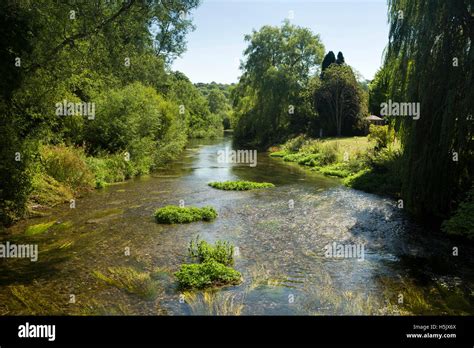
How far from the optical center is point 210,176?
29094mm

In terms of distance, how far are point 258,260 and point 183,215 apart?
5491 millimetres

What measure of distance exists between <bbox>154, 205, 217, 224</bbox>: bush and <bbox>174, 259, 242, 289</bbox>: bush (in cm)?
554

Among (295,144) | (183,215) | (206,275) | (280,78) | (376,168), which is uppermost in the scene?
(280,78)

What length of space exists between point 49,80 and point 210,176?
16.5 m

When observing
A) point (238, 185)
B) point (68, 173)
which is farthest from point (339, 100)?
point (68, 173)

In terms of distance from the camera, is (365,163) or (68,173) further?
(365,163)

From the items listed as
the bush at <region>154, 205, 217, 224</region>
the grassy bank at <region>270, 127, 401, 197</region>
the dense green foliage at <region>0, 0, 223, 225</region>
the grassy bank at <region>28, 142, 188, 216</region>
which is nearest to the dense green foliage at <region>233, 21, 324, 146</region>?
the grassy bank at <region>270, 127, 401, 197</region>

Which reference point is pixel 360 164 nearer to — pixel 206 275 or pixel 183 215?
pixel 183 215

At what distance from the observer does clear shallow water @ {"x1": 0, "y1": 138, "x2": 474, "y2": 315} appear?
8.88m

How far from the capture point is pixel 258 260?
11.9m

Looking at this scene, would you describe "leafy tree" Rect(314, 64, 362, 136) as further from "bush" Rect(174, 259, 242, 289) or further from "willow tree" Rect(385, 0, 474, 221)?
"bush" Rect(174, 259, 242, 289)

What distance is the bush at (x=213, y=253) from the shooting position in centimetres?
1154
